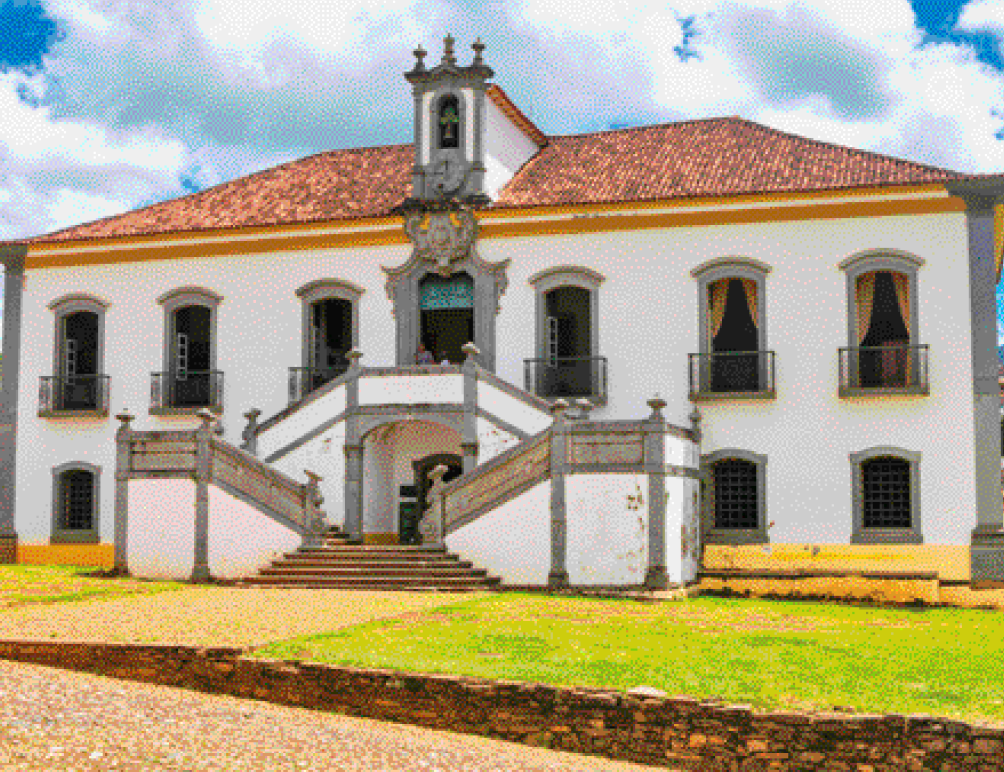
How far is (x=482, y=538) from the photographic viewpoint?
66.8ft

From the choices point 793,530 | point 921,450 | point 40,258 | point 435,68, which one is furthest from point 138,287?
point 921,450

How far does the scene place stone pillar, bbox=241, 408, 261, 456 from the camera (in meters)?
23.4

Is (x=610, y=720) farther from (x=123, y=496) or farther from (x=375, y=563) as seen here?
(x=123, y=496)

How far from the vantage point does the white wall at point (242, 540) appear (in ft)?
69.7

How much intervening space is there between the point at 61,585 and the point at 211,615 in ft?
18.7

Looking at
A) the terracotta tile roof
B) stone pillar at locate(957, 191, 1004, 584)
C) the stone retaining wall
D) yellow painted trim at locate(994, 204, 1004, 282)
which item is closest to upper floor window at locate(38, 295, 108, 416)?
the terracotta tile roof

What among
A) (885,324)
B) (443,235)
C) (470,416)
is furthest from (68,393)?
(885,324)

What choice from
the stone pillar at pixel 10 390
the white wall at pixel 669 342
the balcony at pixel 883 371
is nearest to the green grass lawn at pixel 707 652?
the white wall at pixel 669 342

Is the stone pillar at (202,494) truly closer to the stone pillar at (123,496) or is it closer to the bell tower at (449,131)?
the stone pillar at (123,496)

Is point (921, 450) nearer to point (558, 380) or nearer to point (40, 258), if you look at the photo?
point (558, 380)

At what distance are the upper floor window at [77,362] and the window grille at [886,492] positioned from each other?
15482mm

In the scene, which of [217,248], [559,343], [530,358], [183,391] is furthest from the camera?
[183,391]

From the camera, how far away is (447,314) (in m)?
26.5

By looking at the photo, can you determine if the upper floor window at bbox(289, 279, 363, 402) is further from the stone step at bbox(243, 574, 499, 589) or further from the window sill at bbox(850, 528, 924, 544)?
the window sill at bbox(850, 528, 924, 544)
